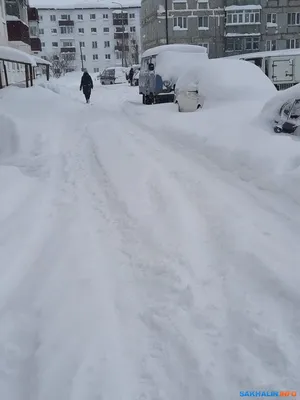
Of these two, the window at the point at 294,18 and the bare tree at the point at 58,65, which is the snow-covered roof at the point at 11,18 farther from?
the window at the point at 294,18

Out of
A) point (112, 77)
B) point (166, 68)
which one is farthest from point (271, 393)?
point (112, 77)

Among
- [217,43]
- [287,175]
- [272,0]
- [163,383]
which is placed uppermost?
[272,0]

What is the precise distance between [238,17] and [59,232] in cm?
4937

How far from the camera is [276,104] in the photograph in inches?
367

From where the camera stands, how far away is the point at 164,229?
201 inches

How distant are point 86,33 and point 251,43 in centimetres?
4642

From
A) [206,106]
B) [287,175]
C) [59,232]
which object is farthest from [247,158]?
[206,106]

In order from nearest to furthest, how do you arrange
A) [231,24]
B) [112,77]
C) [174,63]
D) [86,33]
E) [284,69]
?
[174,63] < [284,69] < [112,77] < [231,24] < [86,33]

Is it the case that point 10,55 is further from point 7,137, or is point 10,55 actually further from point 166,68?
point 7,137

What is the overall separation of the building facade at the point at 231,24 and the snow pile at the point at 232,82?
117 ft

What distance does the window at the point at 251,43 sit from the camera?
1921 inches

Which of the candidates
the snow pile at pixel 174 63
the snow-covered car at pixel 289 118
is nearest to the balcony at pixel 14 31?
the snow pile at pixel 174 63

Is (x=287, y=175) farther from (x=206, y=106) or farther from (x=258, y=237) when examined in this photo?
(x=206, y=106)

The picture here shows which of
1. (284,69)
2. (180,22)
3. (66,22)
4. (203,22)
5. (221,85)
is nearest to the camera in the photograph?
(221,85)
